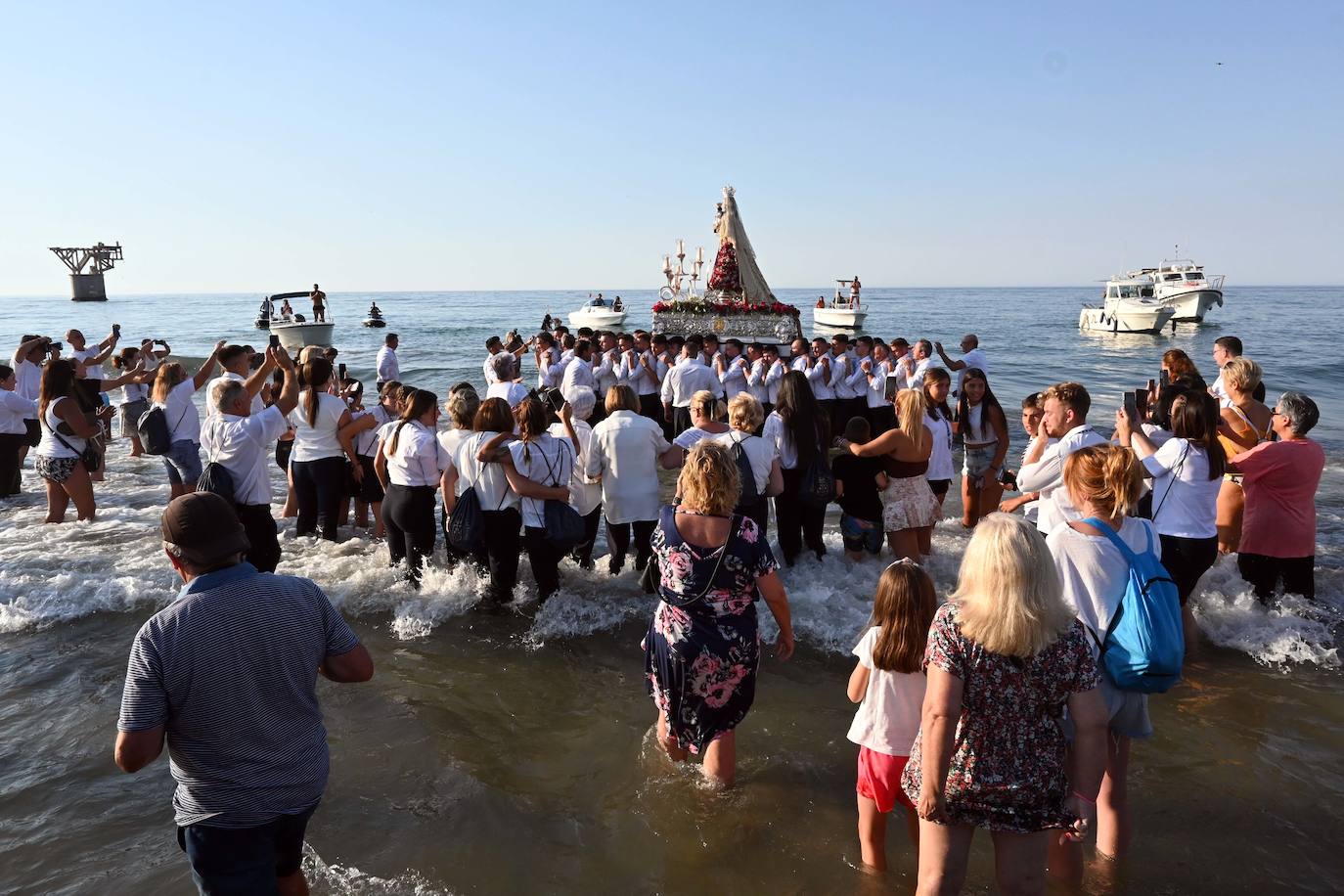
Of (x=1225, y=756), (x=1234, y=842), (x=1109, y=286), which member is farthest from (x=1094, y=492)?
(x=1109, y=286)

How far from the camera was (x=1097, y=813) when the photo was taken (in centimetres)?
338

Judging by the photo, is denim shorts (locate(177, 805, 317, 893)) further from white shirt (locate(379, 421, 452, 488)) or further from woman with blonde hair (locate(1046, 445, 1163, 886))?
white shirt (locate(379, 421, 452, 488))

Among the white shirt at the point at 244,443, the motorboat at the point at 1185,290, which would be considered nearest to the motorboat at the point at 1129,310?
the motorboat at the point at 1185,290

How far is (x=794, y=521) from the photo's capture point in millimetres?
6777

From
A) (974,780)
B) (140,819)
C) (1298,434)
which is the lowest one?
(140,819)

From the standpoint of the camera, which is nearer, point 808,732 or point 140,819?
point 140,819

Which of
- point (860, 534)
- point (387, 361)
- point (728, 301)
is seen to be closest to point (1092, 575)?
point (860, 534)

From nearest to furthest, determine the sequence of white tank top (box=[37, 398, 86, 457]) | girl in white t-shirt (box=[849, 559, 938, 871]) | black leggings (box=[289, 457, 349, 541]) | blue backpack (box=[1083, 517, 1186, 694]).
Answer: blue backpack (box=[1083, 517, 1186, 694])
girl in white t-shirt (box=[849, 559, 938, 871])
black leggings (box=[289, 457, 349, 541])
white tank top (box=[37, 398, 86, 457])

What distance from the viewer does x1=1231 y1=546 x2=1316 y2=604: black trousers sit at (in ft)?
17.9

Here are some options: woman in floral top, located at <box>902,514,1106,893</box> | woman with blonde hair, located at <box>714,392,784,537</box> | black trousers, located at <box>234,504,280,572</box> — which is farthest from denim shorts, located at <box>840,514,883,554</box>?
black trousers, located at <box>234,504,280,572</box>

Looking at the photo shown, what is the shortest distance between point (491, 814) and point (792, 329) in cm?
1853

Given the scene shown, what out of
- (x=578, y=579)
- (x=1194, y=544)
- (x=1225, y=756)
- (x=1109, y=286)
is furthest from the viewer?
(x=1109, y=286)

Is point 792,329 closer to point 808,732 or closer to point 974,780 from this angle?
point 808,732

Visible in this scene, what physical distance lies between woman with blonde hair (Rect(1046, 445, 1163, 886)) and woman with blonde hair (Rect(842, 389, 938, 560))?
292 cm
